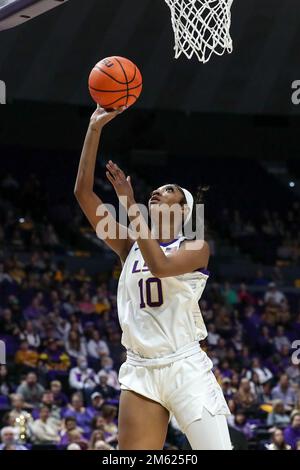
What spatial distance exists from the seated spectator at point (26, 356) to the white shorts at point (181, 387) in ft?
25.9

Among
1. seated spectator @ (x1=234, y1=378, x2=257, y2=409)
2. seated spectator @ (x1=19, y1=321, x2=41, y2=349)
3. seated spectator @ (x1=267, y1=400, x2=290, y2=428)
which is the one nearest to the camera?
seated spectator @ (x1=267, y1=400, x2=290, y2=428)

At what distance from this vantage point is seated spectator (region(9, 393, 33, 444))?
10.2m

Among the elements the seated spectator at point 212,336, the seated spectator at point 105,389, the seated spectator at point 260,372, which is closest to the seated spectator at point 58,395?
the seated spectator at point 105,389

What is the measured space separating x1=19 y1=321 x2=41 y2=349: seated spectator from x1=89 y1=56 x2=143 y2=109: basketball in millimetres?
8217

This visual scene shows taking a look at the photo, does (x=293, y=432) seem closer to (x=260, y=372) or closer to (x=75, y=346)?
(x=260, y=372)

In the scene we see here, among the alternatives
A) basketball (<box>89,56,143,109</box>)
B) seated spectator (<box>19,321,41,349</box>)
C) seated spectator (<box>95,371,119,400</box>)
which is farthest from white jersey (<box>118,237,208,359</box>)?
seated spectator (<box>19,321,41,349</box>)

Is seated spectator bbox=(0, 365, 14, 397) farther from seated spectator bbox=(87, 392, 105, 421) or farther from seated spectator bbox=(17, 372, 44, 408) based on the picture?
seated spectator bbox=(87, 392, 105, 421)

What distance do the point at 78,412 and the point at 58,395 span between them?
416 millimetres

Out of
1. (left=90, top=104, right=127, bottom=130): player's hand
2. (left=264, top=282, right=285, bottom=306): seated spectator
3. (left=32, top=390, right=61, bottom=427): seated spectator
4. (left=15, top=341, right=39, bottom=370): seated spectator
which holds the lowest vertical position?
(left=32, top=390, right=61, bottom=427): seated spectator

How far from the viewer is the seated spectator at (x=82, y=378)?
12.4m

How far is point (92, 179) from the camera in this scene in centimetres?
520

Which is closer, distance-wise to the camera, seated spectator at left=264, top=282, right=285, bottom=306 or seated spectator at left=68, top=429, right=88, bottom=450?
seated spectator at left=68, top=429, right=88, bottom=450

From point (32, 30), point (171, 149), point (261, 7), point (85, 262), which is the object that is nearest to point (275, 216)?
point (171, 149)

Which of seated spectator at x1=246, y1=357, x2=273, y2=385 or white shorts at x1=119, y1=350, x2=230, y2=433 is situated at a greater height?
seated spectator at x1=246, y1=357, x2=273, y2=385
